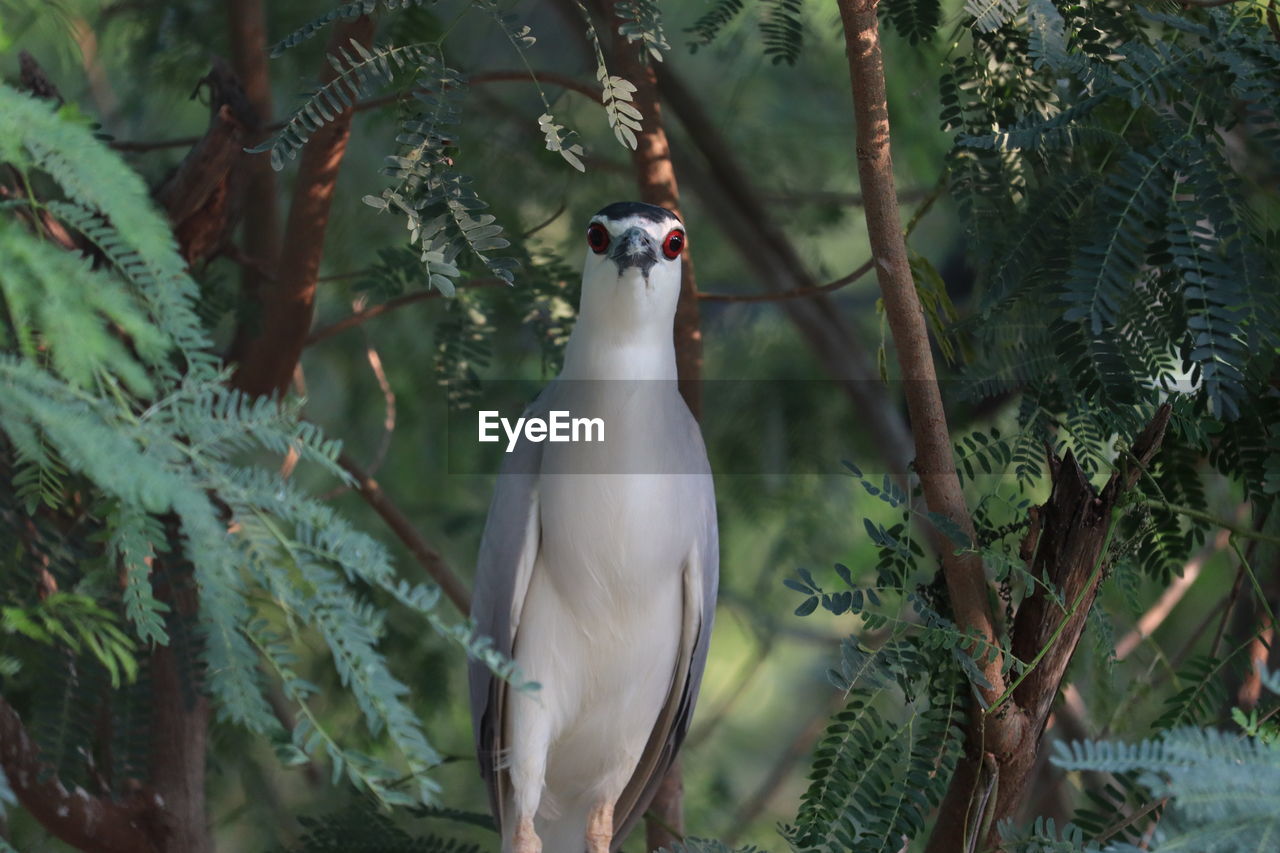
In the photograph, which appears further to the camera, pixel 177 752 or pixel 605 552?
pixel 177 752

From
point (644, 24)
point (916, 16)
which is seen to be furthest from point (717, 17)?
point (644, 24)

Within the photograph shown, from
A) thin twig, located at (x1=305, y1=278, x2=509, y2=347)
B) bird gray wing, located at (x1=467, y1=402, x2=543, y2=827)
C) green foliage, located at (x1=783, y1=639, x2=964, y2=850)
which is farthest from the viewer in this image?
thin twig, located at (x1=305, y1=278, x2=509, y2=347)

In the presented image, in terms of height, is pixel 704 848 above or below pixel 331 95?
below

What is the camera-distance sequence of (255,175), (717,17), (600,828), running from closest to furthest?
1. (717,17)
2. (600,828)
3. (255,175)

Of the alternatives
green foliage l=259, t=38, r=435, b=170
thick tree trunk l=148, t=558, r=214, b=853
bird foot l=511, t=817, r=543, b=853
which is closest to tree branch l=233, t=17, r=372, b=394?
thick tree trunk l=148, t=558, r=214, b=853

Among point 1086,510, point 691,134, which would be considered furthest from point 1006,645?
point 691,134

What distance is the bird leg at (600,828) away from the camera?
2.26 m

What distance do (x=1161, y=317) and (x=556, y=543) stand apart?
1.00m

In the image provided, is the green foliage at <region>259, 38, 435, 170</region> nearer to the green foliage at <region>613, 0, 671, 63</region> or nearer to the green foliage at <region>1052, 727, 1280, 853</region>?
the green foliage at <region>613, 0, 671, 63</region>

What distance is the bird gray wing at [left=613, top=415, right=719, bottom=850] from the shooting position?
2.10 m

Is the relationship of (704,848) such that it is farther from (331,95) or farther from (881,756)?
(331,95)

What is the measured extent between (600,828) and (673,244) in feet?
3.65

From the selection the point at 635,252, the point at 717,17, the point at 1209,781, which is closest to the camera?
the point at 1209,781

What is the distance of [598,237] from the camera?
6.50ft
